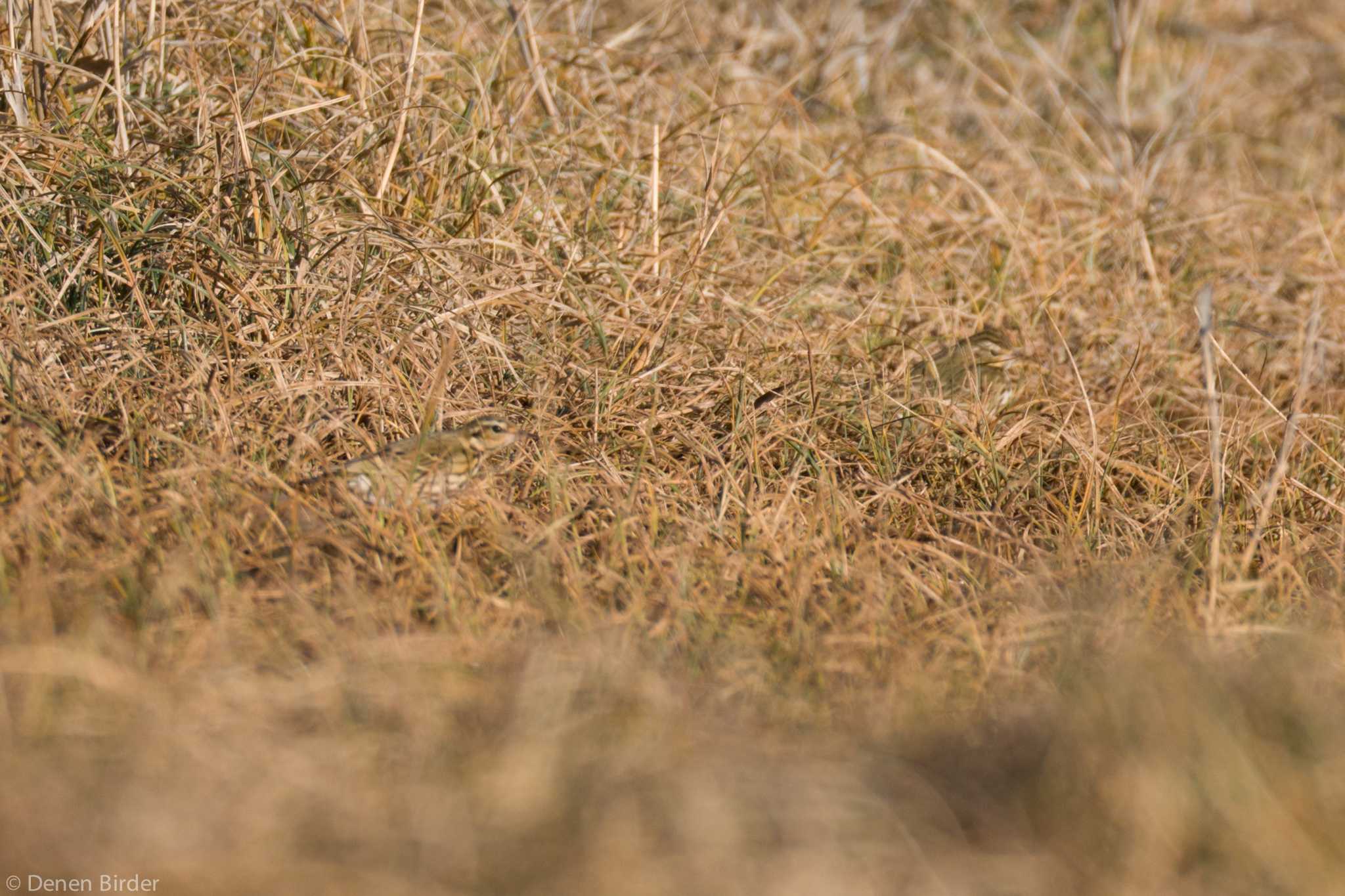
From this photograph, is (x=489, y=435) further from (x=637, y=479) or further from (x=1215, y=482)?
(x=1215, y=482)

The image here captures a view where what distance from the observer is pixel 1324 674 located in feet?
6.05

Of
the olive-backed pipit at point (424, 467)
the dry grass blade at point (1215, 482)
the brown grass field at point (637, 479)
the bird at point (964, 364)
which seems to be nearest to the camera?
the brown grass field at point (637, 479)

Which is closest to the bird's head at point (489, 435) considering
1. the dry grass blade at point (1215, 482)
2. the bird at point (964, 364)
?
the bird at point (964, 364)

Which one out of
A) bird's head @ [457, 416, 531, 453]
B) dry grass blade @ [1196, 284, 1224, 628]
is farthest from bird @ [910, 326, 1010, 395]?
bird's head @ [457, 416, 531, 453]

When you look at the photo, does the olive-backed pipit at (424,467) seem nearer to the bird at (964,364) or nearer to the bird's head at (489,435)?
the bird's head at (489,435)

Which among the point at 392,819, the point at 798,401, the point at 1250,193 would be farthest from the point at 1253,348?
the point at 392,819

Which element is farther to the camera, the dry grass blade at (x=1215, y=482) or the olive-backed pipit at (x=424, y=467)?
the olive-backed pipit at (x=424, y=467)

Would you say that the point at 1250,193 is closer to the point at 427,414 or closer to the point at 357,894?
the point at 427,414

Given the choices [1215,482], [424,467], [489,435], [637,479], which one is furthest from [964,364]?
[424,467]

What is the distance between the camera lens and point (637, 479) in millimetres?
2488

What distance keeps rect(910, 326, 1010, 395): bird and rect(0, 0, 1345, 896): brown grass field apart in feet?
0.12

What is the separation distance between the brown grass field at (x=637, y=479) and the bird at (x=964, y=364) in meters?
0.04

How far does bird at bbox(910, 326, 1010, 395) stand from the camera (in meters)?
3.17

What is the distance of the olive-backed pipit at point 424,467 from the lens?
2354mm
